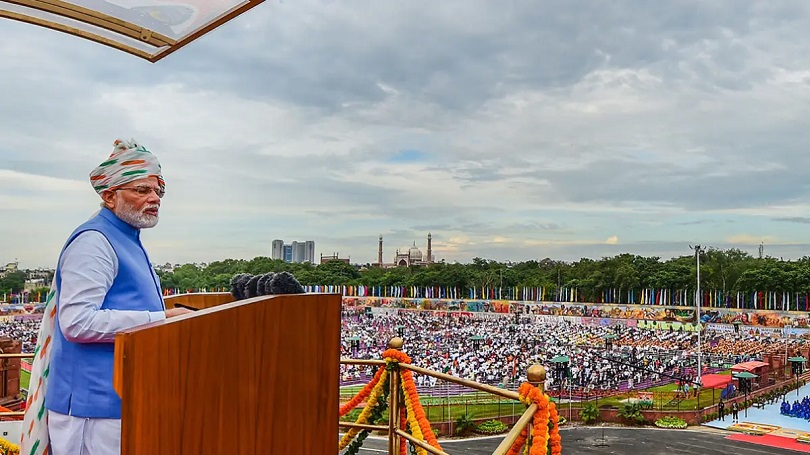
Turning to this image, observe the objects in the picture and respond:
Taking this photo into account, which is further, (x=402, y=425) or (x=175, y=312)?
(x=402, y=425)

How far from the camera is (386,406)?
9.96 feet

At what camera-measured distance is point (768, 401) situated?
24328 millimetres

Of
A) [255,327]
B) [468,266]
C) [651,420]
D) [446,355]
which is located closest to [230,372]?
[255,327]

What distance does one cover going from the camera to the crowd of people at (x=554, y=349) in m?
25.8

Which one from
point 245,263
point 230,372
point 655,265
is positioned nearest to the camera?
point 230,372

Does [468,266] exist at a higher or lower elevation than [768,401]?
higher

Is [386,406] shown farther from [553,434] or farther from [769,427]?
[769,427]

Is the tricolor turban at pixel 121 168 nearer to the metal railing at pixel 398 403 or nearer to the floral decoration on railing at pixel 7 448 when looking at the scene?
the metal railing at pixel 398 403

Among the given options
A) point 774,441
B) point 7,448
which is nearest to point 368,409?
point 7,448

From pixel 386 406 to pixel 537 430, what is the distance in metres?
1.18

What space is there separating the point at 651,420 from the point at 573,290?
22.4 metres

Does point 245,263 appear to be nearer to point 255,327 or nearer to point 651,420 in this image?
point 651,420

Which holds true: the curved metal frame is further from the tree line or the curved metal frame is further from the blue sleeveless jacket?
the tree line

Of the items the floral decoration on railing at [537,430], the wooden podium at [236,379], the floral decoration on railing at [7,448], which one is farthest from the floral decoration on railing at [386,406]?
the floral decoration on railing at [7,448]
